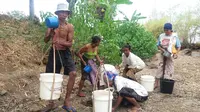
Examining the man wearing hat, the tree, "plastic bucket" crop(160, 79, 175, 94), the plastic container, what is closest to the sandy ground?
"plastic bucket" crop(160, 79, 175, 94)

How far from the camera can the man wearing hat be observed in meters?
5.84

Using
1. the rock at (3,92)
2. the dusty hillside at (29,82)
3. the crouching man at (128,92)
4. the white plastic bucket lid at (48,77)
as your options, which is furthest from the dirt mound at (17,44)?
the crouching man at (128,92)

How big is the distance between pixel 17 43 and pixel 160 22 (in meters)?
8.63

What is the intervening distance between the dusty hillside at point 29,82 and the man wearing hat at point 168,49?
468 millimetres

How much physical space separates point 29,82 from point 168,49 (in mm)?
2983

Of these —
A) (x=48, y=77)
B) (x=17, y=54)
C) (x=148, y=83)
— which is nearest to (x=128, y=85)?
(x=148, y=83)

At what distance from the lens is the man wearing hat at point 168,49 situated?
5844 millimetres

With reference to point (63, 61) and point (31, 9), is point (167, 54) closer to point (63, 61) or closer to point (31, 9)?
point (63, 61)

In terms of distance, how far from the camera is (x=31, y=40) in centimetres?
741

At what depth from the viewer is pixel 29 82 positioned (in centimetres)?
536

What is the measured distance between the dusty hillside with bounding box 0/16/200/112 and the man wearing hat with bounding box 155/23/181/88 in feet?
1.53

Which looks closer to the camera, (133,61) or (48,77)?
(48,77)

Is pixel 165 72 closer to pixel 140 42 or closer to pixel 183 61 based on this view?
pixel 140 42

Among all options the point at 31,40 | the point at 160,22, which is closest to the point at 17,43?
the point at 31,40
